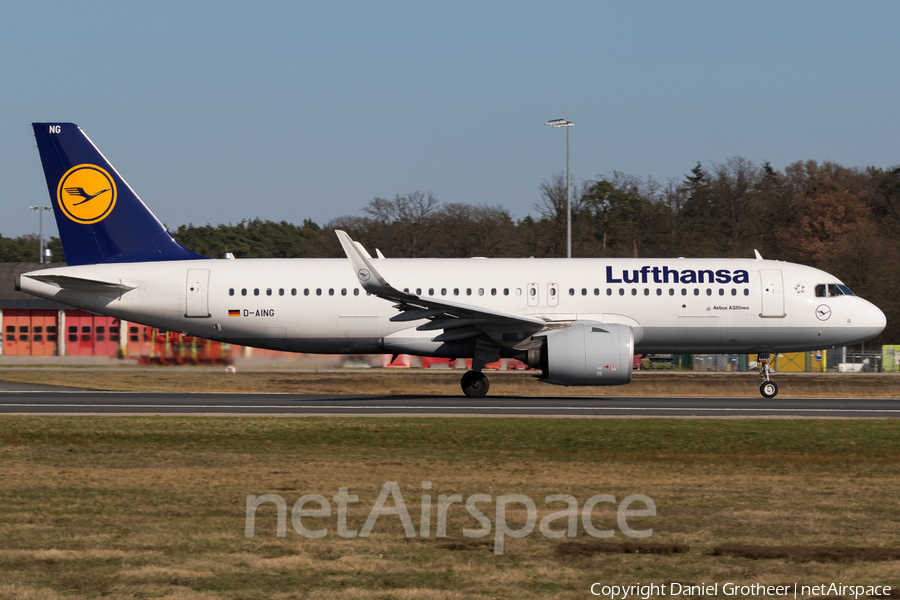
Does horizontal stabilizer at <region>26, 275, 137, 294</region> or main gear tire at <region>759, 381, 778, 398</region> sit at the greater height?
horizontal stabilizer at <region>26, 275, 137, 294</region>

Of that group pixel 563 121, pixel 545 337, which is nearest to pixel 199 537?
pixel 545 337

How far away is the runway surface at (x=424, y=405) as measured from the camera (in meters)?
19.7

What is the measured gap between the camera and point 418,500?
9648 mm

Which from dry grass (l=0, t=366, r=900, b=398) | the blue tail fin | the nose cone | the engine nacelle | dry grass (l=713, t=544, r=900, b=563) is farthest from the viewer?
dry grass (l=0, t=366, r=900, b=398)

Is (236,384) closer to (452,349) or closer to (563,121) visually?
(452,349)

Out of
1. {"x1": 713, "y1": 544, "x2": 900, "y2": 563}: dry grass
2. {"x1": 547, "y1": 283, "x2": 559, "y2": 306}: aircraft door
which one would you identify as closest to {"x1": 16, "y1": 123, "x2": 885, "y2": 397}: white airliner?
{"x1": 547, "y1": 283, "x2": 559, "y2": 306}: aircraft door

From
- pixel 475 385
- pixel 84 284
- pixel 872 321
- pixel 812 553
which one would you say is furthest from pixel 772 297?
pixel 812 553

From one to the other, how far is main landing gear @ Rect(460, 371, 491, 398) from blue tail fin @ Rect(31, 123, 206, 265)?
28.9ft

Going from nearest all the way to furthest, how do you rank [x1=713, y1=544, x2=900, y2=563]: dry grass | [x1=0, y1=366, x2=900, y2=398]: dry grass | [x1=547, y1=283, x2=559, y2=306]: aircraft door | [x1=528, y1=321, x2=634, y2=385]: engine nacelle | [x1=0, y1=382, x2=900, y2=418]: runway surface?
[x1=713, y1=544, x2=900, y2=563]: dry grass → [x1=0, y1=382, x2=900, y2=418]: runway surface → [x1=528, y1=321, x2=634, y2=385]: engine nacelle → [x1=547, y1=283, x2=559, y2=306]: aircraft door → [x1=0, y1=366, x2=900, y2=398]: dry grass

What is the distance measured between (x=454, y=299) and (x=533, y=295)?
2093 mm

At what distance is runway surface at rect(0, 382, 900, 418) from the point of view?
19656 millimetres

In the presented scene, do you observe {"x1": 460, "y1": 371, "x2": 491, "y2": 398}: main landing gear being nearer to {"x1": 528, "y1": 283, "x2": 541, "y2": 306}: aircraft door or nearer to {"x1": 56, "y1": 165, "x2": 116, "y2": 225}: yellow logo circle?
{"x1": 528, "y1": 283, "x2": 541, "y2": 306}: aircraft door

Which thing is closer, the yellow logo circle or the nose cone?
the nose cone

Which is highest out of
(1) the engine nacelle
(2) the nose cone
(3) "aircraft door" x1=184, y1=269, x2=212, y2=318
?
(3) "aircraft door" x1=184, y1=269, x2=212, y2=318
